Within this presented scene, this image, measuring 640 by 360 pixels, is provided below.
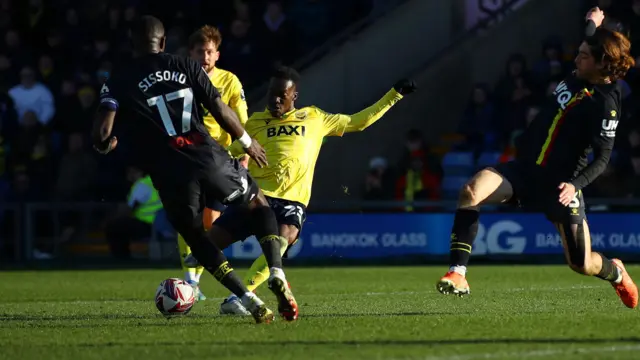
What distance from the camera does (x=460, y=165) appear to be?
66.4ft

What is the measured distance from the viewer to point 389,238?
1958 centimetres

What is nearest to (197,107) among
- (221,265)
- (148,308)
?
(221,265)

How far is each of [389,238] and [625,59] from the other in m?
10.3

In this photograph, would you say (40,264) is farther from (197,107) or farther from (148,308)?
(197,107)

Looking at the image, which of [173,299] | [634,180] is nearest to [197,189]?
[173,299]

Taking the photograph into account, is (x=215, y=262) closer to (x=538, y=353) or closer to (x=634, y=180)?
(x=538, y=353)

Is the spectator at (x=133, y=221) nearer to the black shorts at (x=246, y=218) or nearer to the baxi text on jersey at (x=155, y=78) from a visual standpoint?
the black shorts at (x=246, y=218)

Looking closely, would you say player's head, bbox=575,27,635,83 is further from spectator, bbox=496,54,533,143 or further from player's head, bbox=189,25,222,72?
spectator, bbox=496,54,533,143

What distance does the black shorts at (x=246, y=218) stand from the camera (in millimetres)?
10297

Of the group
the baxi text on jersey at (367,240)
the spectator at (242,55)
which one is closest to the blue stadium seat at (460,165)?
the baxi text on jersey at (367,240)

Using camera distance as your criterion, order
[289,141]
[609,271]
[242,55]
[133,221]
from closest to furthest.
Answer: [609,271]
[289,141]
[133,221]
[242,55]

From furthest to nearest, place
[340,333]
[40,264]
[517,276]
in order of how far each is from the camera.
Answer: [40,264] < [517,276] < [340,333]

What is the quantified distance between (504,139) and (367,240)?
275 cm

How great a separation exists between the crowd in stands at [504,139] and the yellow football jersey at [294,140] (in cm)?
893
